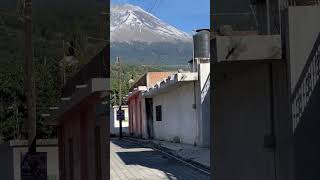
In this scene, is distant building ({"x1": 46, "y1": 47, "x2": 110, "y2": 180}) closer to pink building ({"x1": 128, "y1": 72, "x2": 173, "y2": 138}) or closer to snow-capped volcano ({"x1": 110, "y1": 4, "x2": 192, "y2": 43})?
snow-capped volcano ({"x1": 110, "y1": 4, "x2": 192, "y2": 43})

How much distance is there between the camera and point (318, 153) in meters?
5.93

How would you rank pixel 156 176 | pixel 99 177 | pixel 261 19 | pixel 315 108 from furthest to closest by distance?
pixel 156 176 → pixel 99 177 → pixel 261 19 → pixel 315 108

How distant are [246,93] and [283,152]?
1425 millimetres

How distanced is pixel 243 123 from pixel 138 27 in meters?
5.58

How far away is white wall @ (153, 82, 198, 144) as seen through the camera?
2323 centimetres

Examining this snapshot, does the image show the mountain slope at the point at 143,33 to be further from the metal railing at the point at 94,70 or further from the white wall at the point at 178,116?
the white wall at the point at 178,116

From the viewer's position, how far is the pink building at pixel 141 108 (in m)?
34.3

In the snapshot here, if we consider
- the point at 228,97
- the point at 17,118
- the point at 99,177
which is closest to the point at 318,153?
the point at 228,97

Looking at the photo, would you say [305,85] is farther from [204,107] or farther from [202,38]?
[204,107]

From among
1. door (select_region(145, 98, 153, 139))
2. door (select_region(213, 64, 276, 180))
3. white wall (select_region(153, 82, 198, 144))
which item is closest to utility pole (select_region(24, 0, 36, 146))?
door (select_region(213, 64, 276, 180))

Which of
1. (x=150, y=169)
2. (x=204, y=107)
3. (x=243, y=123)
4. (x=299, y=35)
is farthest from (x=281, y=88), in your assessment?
(x=204, y=107)

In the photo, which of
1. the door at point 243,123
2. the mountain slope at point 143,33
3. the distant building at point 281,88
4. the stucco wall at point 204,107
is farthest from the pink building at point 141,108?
the distant building at point 281,88

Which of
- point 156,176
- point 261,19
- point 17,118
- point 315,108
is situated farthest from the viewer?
point 156,176

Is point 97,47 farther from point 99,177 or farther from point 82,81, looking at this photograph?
point 99,177
